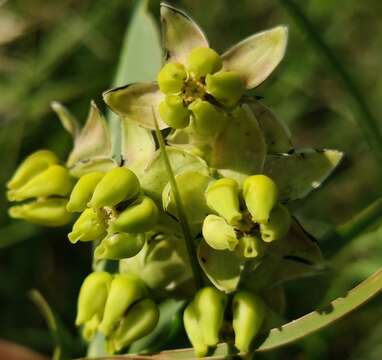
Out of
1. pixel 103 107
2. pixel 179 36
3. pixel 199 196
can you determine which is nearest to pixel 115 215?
pixel 199 196

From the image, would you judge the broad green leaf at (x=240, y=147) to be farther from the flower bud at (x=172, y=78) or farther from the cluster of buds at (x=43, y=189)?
the cluster of buds at (x=43, y=189)

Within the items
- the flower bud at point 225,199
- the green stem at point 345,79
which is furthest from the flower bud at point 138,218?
the green stem at point 345,79

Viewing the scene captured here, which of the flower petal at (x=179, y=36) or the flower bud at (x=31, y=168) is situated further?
the flower bud at (x=31, y=168)

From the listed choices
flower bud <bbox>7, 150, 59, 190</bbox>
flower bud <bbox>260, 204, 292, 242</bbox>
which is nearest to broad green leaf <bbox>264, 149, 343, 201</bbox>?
flower bud <bbox>260, 204, 292, 242</bbox>

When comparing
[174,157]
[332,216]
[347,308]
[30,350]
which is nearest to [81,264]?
[30,350]

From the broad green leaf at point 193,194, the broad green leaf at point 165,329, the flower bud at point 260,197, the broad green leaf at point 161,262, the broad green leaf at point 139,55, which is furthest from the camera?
the broad green leaf at point 139,55

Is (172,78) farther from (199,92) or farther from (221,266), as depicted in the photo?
(221,266)
